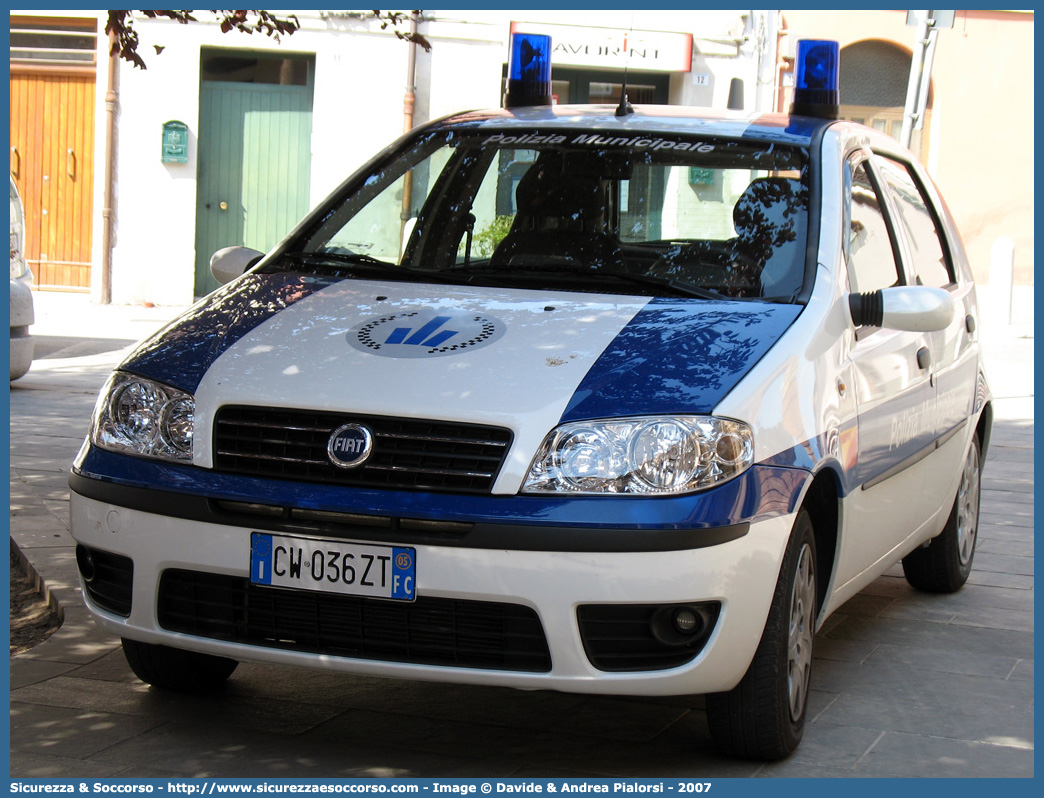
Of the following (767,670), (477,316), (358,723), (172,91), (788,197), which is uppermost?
(172,91)

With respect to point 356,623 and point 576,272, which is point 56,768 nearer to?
point 356,623

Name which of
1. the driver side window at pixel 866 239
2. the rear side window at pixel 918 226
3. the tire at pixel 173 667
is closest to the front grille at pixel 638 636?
the tire at pixel 173 667

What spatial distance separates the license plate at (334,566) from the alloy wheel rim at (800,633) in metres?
1.08

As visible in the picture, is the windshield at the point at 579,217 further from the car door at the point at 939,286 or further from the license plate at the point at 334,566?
the license plate at the point at 334,566

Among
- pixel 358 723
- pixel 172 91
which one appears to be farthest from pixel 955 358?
pixel 172 91

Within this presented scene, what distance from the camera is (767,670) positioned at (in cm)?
390

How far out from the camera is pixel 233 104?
Result: 18.4 m

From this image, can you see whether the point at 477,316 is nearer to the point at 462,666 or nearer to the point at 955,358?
the point at 462,666

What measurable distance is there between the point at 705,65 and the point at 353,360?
16202mm

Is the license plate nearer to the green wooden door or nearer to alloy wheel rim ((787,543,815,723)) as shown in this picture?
alloy wheel rim ((787,543,815,723))

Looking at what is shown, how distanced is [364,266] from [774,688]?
1.86 m

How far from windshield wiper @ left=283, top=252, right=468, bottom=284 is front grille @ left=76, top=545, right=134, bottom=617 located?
47.6 inches

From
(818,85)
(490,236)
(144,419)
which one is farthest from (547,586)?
(818,85)

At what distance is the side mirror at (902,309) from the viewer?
4.45m
